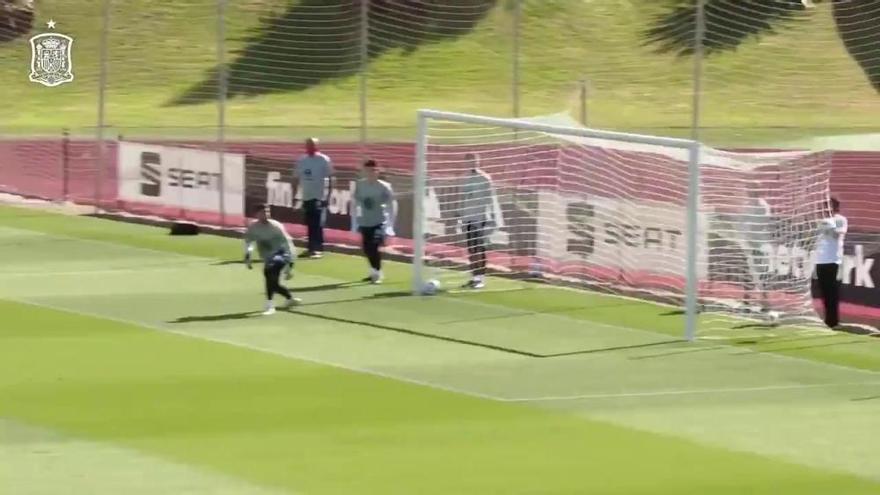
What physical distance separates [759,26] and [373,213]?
20.3 m

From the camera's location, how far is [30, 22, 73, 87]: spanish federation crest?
57406 mm

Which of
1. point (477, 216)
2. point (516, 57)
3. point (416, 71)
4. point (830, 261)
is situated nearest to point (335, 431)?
point (830, 261)

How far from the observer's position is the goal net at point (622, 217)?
25.6m

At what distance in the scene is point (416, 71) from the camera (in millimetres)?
55312

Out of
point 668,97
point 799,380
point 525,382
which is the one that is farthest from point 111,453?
point 668,97

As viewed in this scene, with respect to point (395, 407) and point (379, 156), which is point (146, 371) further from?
point (379, 156)

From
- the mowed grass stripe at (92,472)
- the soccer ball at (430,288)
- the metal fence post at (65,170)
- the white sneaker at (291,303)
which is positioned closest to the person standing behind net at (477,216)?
the soccer ball at (430,288)

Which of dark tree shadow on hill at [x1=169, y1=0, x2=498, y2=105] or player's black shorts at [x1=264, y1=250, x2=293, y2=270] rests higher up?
dark tree shadow on hill at [x1=169, y1=0, x2=498, y2=105]

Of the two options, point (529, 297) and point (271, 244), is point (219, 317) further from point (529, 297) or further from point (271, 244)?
point (529, 297)

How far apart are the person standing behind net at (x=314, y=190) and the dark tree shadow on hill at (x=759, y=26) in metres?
11.2

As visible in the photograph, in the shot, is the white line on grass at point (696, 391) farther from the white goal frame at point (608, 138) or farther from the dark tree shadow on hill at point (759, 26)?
the dark tree shadow on hill at point (759, 26)

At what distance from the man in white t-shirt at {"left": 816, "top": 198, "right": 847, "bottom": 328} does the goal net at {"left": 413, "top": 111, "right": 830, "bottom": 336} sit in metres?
0.30

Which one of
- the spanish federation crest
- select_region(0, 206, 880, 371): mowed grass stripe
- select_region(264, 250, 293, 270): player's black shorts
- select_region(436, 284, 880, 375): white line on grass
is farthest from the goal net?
the spanish federation crest

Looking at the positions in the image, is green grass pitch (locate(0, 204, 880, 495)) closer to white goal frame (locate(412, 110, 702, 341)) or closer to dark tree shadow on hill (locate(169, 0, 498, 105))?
white goal frame (locate(412, 110, 702, 341))
